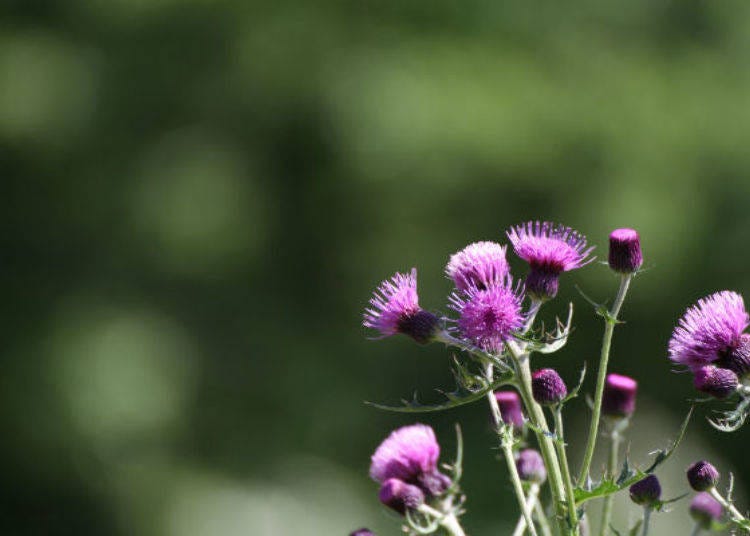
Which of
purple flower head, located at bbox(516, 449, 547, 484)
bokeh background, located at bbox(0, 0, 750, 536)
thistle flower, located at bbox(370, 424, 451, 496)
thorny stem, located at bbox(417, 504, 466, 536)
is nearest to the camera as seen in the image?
thorny stem, located at bbox(417, 504, 466, 536)

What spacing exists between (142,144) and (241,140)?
A: 65cm

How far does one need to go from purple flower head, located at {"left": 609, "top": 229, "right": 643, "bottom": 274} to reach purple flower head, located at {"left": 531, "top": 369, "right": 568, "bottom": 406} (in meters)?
0.16

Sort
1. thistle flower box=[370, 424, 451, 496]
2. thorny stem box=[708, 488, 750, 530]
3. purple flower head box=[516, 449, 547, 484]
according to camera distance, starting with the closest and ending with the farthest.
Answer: thorny stem box=[708, 488, 750, 530] < thistle flower box=[370, 424, 451, 496] < purple flower head box=[516, 449, 547, 484]

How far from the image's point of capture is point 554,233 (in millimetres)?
1497

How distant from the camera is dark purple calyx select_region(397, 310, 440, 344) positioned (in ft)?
4.68

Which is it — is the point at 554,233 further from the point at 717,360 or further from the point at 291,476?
the point at 291,476

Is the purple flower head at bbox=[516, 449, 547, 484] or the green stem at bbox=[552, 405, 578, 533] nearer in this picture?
the green stem at bbox=[552, 405, 578, 533]

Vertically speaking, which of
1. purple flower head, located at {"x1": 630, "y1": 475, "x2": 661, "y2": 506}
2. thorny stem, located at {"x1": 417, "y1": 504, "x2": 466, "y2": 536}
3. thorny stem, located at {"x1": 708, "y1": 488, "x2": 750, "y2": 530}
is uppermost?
thorny stem, located at {"x1": 708, "y1": 488, "x2": 750, "y2": 530}

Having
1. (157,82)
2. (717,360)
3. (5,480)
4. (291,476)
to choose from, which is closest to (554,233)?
(717,360)

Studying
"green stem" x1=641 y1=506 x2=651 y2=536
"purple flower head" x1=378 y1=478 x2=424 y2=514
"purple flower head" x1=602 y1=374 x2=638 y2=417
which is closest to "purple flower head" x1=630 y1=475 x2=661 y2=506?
"green stem" x1=641 y1=506 x2=651 y2=536

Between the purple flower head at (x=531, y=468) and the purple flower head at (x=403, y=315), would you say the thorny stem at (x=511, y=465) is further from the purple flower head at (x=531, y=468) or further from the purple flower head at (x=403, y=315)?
the purple flower head at (x=531, y=468)

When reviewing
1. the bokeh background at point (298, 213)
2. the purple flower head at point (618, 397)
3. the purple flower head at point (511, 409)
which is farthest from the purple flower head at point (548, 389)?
the bokeh background at point (298, 213)

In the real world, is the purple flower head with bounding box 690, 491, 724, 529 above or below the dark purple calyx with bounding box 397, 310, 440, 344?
below

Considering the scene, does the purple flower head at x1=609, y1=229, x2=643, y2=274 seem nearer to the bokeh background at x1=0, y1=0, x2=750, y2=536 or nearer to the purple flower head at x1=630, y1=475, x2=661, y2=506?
the purple flower head at x1=630, y1=475, x2=661, y2=506
